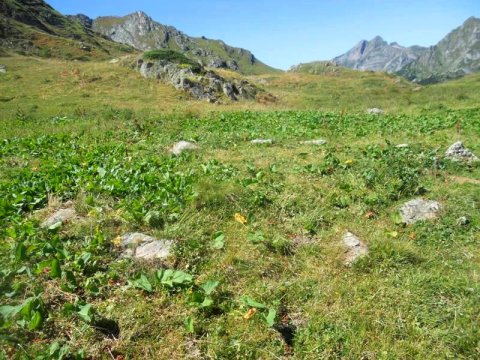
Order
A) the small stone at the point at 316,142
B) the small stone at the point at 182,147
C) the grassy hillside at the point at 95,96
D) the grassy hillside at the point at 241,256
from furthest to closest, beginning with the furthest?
the grassy hillside at the point at 95,96 < the small stone at the point at 316,142 < the small stone at the point at 182,147 < the grassy hillside at the point at 241,256

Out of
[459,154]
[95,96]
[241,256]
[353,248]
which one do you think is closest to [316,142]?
[459,154]

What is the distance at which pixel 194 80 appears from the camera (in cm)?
3475

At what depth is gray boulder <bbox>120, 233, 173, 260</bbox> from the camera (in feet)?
19.7

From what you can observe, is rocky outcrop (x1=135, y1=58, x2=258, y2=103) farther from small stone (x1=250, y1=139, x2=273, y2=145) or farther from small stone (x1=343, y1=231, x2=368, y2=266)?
small stone (x1=343, y1=231, x2=368, y2=266)

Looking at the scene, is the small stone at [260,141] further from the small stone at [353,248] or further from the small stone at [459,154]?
the small stone at [353,248]

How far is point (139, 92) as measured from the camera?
32750mm

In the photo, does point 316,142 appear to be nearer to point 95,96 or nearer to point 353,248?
point 353,248

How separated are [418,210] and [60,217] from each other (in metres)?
7.12

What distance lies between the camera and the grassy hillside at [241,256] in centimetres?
452

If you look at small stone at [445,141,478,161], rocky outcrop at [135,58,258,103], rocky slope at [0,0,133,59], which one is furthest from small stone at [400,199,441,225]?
rocky slope at [0,0,133,59]

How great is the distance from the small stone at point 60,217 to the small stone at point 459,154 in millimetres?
10062

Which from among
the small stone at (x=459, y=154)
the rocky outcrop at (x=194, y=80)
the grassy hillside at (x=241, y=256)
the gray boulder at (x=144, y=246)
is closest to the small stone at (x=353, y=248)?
the grassy hillside at (x=241, y=256)

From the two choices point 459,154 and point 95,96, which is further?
point 95,96

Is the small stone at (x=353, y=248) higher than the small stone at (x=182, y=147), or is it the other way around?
the small stone at (x=182, y=147)
